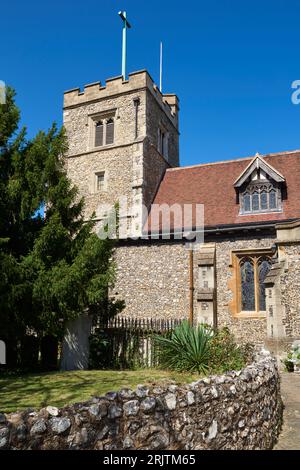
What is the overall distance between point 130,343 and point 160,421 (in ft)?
29.8

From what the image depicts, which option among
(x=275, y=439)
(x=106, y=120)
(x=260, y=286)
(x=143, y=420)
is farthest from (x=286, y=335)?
(x=106, y=120)

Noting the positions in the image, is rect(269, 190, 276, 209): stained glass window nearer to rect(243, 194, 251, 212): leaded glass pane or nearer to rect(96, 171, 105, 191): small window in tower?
rect(243, 194, 251, 212): leaded glass pane

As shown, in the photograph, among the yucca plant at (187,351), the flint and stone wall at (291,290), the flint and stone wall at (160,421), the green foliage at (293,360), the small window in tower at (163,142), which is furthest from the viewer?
the small window in tower at (163,142)

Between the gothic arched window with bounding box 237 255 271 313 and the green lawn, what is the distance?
5.83 metres

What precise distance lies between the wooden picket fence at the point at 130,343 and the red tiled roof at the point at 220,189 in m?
5.72

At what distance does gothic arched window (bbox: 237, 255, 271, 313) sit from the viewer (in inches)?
612

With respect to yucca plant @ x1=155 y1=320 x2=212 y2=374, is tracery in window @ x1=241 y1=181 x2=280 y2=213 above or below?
above

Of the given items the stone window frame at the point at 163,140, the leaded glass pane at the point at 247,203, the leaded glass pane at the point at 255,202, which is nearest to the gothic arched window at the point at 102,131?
the stone window frame at the point at 163,140

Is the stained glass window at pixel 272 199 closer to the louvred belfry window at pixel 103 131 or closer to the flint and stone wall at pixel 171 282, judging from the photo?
the flint and stone wall at pixel 171 282

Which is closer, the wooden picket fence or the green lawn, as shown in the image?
the green lawn

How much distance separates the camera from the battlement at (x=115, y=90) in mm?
20766

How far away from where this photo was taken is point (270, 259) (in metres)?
15.4

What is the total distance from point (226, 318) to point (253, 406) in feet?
33.1

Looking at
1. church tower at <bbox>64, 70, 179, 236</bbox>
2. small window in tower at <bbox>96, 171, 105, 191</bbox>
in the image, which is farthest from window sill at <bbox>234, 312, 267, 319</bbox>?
small window in tower at <bbox>96, 171, 105, 191</bbox>
